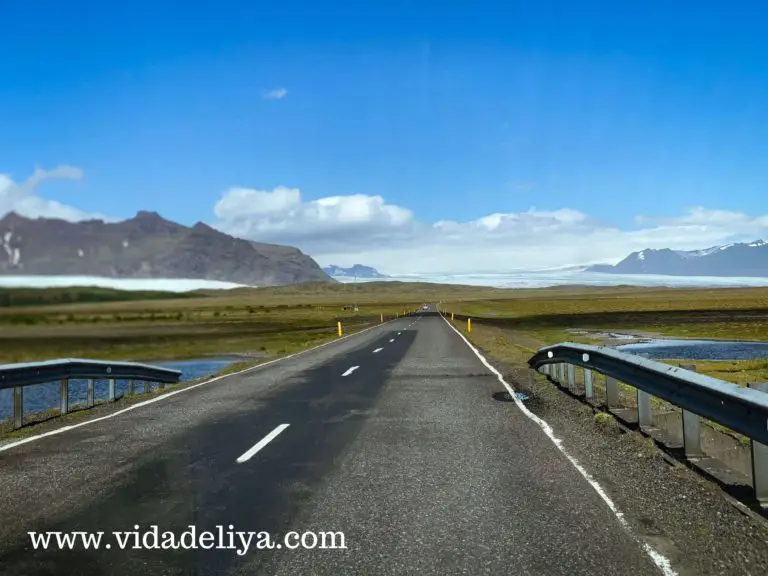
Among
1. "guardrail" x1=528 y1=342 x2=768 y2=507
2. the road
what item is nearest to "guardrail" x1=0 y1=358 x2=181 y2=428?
the road

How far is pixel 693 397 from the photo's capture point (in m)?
6.79

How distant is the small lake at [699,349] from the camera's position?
28.7m

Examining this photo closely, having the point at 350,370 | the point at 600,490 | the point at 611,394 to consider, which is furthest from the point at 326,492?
the point at 350,370

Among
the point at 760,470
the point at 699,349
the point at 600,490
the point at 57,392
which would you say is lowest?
the point at 699,349

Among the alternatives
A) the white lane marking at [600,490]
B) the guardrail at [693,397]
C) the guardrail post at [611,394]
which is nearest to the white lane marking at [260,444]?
the white lane marking at [600,490]

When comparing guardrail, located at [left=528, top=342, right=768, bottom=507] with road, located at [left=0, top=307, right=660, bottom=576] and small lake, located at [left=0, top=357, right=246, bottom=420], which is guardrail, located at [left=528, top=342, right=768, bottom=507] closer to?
road, located at [left=0, top=307, right=660, bottom=576]

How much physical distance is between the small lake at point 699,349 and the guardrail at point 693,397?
1744 centimetres

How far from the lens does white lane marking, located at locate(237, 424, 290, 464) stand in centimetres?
757

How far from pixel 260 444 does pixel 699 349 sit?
2966 centimetres

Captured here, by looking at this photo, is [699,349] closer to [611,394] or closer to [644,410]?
[611,394]

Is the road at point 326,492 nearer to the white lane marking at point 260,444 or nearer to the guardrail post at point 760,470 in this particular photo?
the white lane marking at point 260,444

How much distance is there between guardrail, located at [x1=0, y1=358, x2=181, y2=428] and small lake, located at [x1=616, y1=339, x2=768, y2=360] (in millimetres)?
20263

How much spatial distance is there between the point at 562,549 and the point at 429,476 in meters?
2.22

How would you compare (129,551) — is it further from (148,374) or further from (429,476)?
(148,374)
